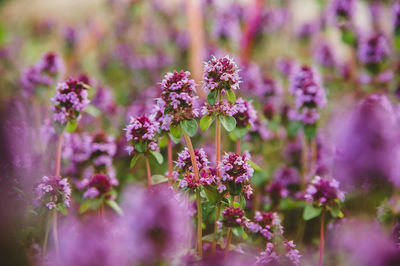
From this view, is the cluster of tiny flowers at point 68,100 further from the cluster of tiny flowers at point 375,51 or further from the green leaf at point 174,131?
the cluster of tiny flowers at point 375,51

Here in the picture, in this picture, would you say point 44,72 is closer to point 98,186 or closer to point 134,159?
point 98,186

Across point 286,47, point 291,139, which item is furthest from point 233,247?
point 286,47

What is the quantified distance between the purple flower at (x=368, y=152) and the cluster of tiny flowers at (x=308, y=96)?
0.66 m

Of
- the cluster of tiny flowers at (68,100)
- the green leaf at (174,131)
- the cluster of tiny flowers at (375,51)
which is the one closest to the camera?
the green leaf at (174,131)

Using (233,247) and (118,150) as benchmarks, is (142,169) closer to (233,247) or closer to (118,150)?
(118,150)

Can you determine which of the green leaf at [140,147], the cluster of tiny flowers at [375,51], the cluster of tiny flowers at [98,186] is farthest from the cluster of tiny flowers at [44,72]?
the cluster of tiny flowers at [375,51]

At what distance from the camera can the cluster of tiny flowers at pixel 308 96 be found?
2.27m

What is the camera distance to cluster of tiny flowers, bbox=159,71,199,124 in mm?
1345

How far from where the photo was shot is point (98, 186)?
185 centimetres

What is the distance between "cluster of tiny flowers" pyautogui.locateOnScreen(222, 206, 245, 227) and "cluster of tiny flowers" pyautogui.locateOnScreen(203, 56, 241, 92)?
1.57 feet

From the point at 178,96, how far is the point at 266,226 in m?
0.70

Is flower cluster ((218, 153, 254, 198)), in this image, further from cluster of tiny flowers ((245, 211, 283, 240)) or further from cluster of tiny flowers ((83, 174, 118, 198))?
cluster of tiny flowers ((83, 174, 118, 198))

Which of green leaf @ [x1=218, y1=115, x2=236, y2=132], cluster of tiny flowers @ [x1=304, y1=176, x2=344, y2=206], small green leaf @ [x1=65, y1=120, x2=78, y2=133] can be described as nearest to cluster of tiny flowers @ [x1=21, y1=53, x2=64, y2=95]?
small green leaf @ [x1=65, y1=120, x2=78, y2=133]

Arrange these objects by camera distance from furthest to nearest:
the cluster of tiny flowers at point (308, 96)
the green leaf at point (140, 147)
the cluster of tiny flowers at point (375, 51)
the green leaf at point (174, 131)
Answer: the cluster of tiny flowers at point (375, 51) → the cluster of tiny flowers at point (308, 96) → the green leaf at point (140, 147) → the green leaf at point (174, 131)
